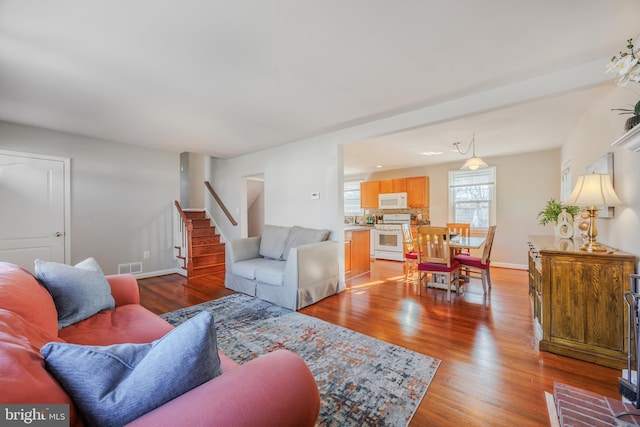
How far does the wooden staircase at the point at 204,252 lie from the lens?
16.0ft

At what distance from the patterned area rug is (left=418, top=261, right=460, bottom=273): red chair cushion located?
160 centimetres

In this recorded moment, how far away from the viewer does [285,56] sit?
2.04 m

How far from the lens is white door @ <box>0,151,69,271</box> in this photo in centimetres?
348

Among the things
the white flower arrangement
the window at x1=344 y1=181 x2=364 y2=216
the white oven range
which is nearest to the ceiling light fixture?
the white oven range

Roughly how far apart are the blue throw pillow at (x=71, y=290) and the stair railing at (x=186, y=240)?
293 cm

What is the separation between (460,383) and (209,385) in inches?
70.7

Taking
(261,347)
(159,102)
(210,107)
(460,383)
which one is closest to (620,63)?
(460,383)

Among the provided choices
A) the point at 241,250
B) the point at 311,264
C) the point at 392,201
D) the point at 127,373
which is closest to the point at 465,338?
the point at 311,264

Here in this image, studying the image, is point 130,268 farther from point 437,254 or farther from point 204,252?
point 437,254

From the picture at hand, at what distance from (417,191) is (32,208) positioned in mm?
7090

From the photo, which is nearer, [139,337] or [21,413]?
[21,413]

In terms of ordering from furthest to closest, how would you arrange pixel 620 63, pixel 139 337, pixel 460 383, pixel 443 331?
pixel 443 331 → pixel 460 383 → pixel 139 337 → pixel 620 63

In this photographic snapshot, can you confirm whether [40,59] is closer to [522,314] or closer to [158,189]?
[158,189]

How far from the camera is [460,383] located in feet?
5.90
